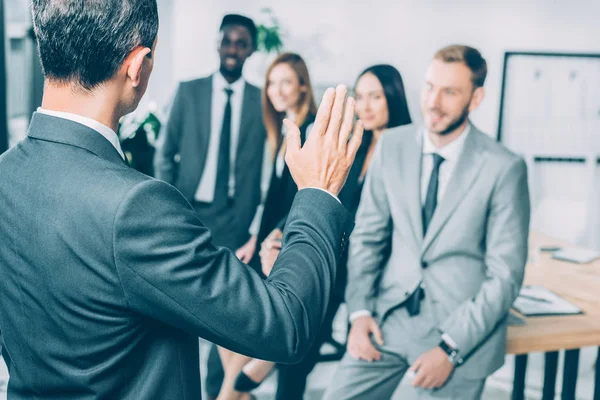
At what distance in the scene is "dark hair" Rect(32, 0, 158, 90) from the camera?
815 millimetres

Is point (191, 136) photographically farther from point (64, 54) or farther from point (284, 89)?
point (64, 54)

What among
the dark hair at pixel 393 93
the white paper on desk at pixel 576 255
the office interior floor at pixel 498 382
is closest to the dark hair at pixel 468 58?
the dark hair at pixel 393 93

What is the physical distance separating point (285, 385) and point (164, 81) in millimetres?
2852

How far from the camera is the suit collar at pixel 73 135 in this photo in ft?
2.75

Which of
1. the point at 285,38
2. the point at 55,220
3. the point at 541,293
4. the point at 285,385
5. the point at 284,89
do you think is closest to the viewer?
the point at 55,220

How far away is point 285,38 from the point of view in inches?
175

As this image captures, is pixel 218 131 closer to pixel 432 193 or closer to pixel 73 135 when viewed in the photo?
pixel 432 193

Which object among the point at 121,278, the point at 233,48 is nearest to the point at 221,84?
the point at 233,48

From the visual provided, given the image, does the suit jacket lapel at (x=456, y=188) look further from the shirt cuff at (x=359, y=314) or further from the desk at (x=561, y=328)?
the desk at (x=561, y=328)

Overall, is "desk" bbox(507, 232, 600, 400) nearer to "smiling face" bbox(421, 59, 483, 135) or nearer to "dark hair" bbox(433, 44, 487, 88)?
"smiling face" bbox(421, 59, 483, 135)

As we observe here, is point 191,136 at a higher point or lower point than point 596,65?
lower

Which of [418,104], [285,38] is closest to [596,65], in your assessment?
[418,104]

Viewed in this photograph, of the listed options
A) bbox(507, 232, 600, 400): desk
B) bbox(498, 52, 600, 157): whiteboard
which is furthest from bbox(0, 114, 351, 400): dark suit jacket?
bbox(498, 52, 600, 157): whiteboard

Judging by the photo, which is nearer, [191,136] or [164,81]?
[191,136]
